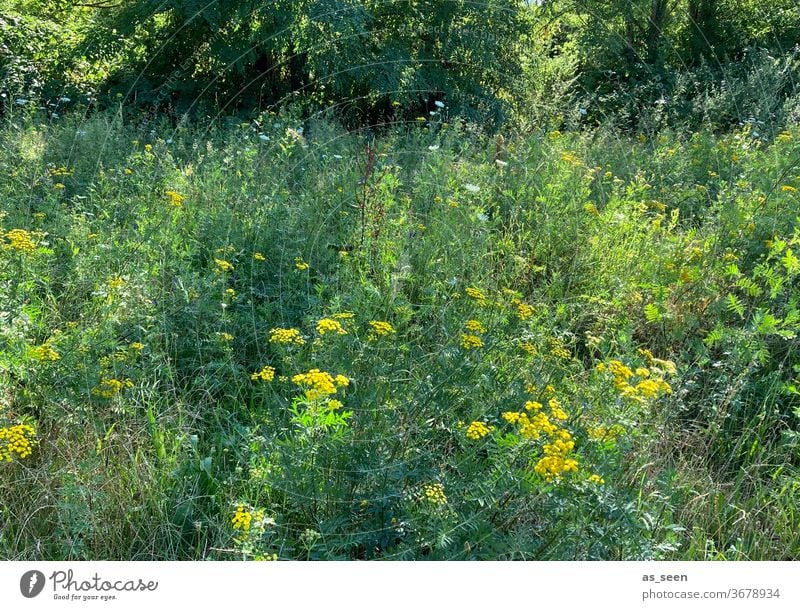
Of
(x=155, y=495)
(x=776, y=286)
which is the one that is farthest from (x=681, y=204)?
(x=155, y=495)

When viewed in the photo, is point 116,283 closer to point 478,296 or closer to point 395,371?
point 395,371

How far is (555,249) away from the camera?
3721 mm

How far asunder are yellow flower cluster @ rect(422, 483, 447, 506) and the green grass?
0.01 metres

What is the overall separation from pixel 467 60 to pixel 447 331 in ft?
17.9

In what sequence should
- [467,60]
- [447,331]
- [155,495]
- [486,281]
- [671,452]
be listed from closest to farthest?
1. [155,495]
2. [671,452]
3. [447,331]
4. [486,281]
5. [467,60]

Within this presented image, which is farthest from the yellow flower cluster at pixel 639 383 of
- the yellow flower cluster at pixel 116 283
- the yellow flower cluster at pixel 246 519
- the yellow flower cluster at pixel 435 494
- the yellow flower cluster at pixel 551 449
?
the yellow flower cluster at pixel 116 283

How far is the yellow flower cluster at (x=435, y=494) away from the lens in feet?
6.13

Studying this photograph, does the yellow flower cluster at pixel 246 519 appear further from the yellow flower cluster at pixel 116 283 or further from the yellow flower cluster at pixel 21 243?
the yellow flower cluster at pixel 21 243

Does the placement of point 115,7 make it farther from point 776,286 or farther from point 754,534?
point 754,534

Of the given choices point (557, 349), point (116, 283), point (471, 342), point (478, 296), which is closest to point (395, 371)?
point (471, 342)
